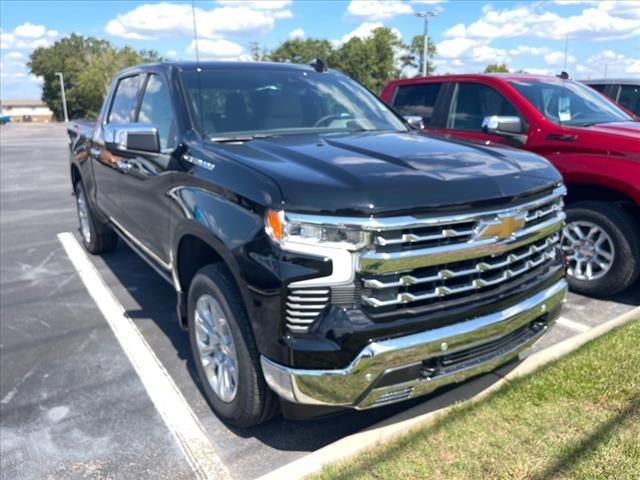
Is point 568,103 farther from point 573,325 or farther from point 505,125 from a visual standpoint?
point 573,325

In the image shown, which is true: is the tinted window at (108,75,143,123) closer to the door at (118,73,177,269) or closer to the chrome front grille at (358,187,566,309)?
the door at (118,73,177,269)

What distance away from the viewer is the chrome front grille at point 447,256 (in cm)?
242

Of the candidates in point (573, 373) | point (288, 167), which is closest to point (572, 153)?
point (573, 373)

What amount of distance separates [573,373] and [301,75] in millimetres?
2795

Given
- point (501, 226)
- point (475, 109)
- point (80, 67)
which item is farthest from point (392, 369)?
point (80, 67)

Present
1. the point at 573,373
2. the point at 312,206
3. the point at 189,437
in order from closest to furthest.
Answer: the point at 312,206 → the point at 189,437 → the point at 573,373

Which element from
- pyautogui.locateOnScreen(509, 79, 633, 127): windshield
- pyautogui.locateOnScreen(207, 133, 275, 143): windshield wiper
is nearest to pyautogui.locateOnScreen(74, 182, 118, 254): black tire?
pyautogui.locateOnScreen(207, 133, 275, 143): windshield wiper

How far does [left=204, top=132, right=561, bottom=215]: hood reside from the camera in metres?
2.45

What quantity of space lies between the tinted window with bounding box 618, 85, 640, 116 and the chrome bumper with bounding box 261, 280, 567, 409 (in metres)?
6.31

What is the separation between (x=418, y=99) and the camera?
667cm

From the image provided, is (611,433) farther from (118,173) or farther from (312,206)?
(118,173)

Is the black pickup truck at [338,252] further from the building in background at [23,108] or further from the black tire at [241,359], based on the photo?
the building in background at [23,108]

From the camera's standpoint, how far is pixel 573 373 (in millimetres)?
3357

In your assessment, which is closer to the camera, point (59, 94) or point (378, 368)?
point (378, 368)
